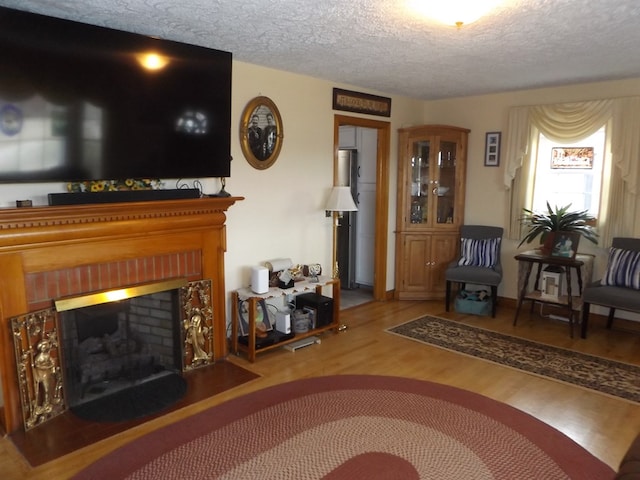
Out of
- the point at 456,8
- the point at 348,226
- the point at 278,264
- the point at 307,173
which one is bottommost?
the point at 278,264

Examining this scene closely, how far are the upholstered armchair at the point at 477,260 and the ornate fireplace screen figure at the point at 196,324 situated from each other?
8.60ft

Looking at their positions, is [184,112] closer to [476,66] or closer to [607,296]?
[476,66]

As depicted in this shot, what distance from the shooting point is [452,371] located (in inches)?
141

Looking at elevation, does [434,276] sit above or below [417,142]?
below

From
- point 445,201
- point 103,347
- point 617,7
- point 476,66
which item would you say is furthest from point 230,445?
point 445,201

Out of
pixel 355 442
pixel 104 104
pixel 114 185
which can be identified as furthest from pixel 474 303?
pixel 104 104

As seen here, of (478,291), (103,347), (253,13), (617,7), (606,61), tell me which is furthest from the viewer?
(478,291)

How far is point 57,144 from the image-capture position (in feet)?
8.89

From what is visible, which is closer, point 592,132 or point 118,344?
point 118,344

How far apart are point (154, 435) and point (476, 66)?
357 cm

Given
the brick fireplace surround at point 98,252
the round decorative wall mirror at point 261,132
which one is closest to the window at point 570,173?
the round decorative wall mirror at point 261,132

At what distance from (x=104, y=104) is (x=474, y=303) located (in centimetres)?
393

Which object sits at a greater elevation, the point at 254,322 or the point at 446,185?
the point at 446,185

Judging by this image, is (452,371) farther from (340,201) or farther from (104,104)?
(104,104)
